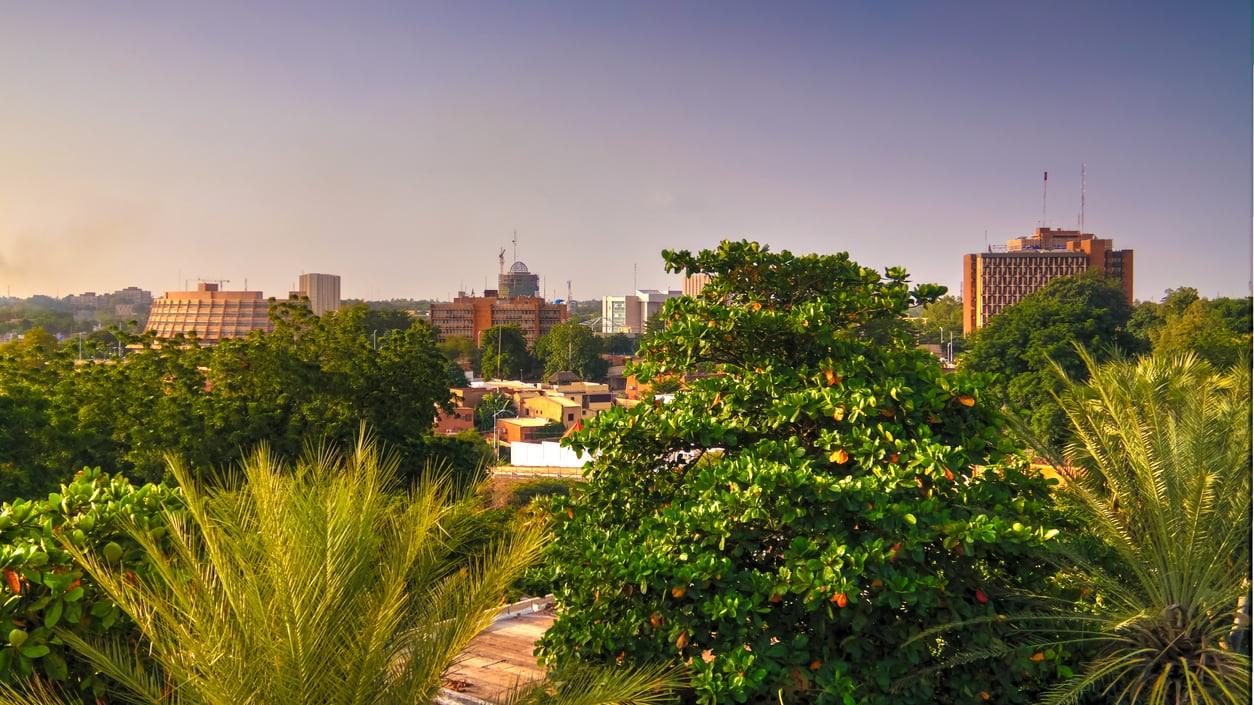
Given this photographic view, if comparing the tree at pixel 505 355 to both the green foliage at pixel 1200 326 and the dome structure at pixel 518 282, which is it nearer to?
the green foliage at pixel 1200 326

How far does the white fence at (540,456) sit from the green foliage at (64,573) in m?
37.0

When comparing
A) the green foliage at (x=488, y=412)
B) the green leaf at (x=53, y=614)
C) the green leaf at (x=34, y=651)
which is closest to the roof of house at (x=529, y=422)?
the green foliage at (x=488, y=412)

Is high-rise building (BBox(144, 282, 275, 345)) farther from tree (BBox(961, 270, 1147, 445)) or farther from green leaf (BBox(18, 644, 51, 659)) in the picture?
green leaf (BBox(18, 644, 51, 659))

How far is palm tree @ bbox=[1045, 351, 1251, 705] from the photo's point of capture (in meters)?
4.44

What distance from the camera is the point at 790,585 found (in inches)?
168

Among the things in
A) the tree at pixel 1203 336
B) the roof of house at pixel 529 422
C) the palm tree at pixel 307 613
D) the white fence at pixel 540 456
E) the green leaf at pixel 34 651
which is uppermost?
the tree at pixel 1203 336

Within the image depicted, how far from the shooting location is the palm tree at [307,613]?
3.26 meters

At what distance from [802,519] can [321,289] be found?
158491mm

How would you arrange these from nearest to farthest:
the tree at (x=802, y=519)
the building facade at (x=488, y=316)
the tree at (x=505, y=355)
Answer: the tree at (x=802, y=519)
the tree at (x=505, y=355)
the building facade at (x=488, y=316)

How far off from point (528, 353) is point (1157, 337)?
197 ft

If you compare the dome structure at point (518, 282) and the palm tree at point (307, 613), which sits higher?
the dome structure at point (518, 282)

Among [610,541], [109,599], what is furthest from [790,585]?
[109,599]

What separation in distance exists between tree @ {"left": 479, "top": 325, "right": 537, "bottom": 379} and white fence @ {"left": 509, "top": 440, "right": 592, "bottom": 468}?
138ft

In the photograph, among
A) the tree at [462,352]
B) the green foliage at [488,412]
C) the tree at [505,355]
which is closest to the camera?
the green foliage at [488,412]
